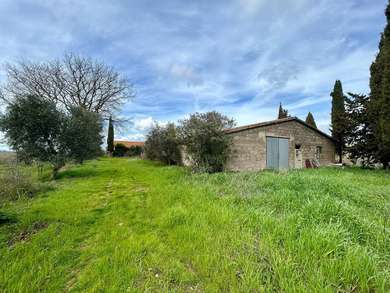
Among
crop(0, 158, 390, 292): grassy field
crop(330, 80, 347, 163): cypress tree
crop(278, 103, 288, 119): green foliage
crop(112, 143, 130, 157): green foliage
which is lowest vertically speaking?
crop(0, 158, 390, 292): grassy field

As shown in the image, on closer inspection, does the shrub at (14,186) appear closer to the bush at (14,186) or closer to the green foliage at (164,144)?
the bush at (14,186)

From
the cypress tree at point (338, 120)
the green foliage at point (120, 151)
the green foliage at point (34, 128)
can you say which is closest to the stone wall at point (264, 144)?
the cypress tree at point (338, 120)

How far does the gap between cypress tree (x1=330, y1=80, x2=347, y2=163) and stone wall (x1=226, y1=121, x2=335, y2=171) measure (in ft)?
3.58

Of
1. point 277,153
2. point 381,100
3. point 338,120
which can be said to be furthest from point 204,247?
point 338,120

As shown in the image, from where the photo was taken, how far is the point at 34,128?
9.55m

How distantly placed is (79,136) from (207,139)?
286 inches

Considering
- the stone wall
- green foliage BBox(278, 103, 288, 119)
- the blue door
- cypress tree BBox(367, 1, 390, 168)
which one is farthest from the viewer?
green foliage BBox(278, 103, 288, 119)

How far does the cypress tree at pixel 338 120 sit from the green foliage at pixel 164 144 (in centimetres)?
1368

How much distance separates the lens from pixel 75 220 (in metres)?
4.01

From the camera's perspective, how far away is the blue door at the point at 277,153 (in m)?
13.2

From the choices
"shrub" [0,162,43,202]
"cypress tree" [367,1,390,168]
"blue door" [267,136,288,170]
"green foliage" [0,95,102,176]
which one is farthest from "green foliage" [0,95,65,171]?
"cypress tree" [367,1,390,168]

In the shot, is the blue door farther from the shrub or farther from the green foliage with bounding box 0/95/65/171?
the green foliage with bounding box 0/95/65/171

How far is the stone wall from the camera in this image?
1180cm

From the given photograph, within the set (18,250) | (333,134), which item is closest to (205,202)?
(18,250)
